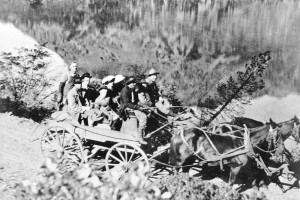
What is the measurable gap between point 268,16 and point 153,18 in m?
2.66

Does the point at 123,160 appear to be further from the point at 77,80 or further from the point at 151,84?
the point at 77,80

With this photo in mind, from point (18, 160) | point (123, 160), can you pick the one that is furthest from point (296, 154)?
point (18, 160)

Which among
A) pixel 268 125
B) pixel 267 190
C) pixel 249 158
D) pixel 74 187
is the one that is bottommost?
pixel 267 190

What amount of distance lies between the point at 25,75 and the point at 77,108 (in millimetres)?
1791

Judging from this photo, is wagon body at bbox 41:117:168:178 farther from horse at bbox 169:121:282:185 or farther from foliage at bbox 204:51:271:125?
foliage at bbox 204:51:271:125

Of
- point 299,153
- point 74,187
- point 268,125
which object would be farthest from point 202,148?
point 74,187

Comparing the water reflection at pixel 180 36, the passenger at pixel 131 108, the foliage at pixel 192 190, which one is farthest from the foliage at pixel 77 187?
the water reflection at pixel 180 36

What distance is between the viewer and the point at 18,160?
4773 mm

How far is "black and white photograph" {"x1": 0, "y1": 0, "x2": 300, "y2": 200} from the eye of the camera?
398cm


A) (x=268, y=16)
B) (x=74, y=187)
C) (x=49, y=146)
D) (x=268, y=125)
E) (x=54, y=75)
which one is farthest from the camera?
(x=268, y=16)

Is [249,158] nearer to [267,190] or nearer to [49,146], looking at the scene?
[267,190]

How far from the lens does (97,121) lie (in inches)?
189

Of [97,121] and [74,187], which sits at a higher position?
[74,187]

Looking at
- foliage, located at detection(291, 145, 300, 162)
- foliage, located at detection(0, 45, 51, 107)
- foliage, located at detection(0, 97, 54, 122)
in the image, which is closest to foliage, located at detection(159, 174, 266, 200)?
foliage, located at detection(291, 145, 300, 162)
